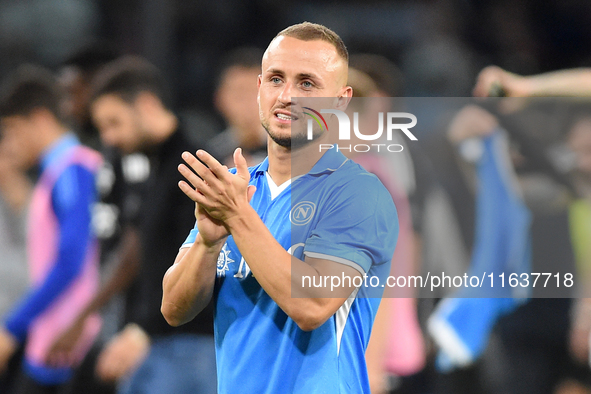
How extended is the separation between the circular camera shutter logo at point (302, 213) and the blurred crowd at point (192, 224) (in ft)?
5.95

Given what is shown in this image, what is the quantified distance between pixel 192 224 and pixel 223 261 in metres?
1.93

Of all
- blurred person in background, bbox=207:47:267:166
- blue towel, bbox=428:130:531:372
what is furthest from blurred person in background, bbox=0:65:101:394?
blue towel, bbox=428:130:531:372

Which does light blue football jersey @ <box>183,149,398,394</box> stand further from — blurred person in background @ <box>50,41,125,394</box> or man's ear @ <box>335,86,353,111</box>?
blurred person in background @ <box>50,41,125,394</box>

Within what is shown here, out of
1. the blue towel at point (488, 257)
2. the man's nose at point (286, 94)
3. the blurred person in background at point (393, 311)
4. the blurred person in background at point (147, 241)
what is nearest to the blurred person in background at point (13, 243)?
the blurred person in background at point (147, 241)

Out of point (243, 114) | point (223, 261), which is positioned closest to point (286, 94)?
point (223, 261)

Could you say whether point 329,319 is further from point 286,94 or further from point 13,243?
point 13,243

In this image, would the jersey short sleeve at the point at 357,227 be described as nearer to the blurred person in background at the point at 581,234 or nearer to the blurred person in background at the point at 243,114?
the blurred person in background at the point at 243,114

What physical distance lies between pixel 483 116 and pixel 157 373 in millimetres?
2669

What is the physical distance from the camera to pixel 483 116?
4305 millimetres

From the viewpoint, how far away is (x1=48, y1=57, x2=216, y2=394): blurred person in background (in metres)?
3.74

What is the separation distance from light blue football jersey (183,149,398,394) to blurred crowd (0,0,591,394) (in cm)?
178

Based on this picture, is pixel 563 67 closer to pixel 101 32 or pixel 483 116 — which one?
pixel 483 116

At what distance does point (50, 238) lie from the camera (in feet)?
14.8

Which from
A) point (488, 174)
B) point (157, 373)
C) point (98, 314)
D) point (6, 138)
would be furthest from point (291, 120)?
point (6, 138)
